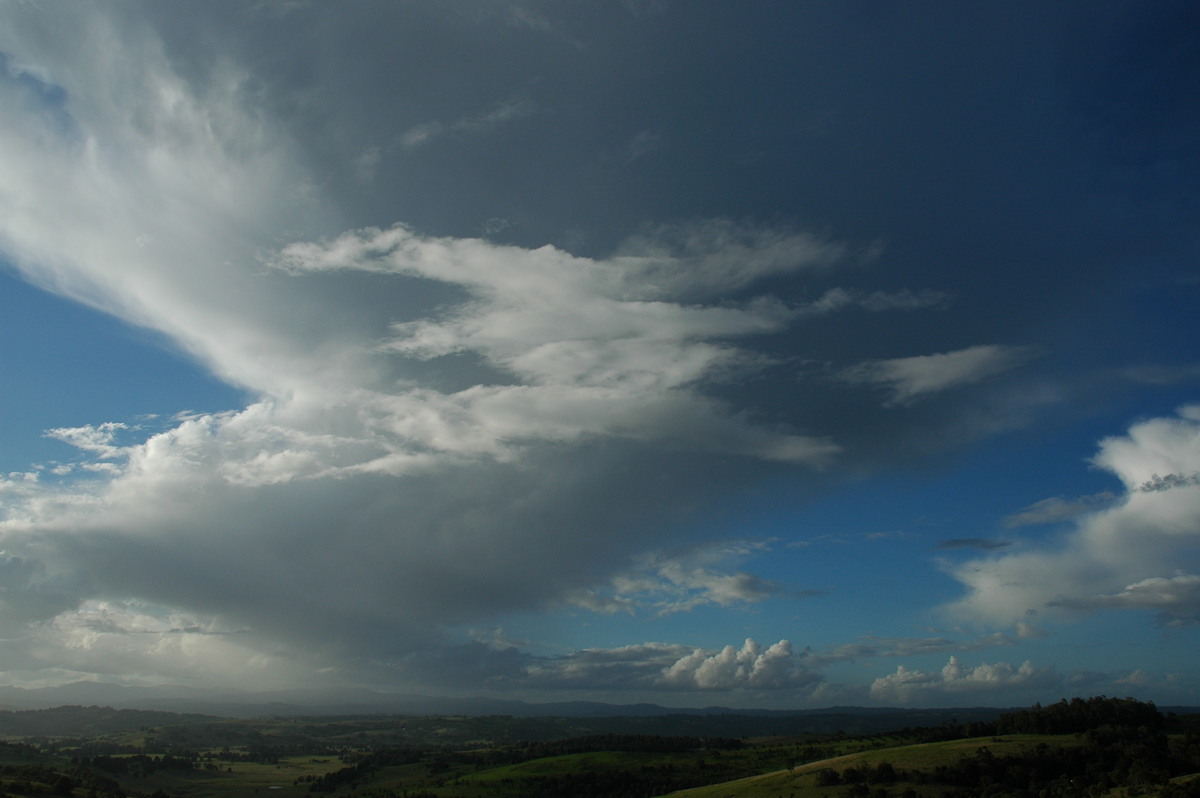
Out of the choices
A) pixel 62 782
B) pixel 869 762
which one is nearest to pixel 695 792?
pixel 869 762

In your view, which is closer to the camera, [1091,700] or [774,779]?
[774,779]

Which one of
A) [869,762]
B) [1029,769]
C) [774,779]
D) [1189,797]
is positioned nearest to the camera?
[1189,797]

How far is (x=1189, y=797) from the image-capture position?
8762cm

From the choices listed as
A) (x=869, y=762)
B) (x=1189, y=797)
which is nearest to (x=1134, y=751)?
(x=869, y=762)

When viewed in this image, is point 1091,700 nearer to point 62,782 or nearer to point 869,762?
point 869,762

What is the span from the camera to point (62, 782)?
184m

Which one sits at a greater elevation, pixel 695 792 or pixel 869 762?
pixel 869 762

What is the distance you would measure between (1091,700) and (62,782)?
28667 centimetres

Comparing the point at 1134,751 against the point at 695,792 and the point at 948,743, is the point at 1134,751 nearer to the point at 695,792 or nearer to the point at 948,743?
the point at 948,743

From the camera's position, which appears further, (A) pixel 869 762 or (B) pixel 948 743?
(B) pixel 948 743

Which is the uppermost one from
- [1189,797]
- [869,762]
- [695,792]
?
[1189,797]

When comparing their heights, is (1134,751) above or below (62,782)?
above

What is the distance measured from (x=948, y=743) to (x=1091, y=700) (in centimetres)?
4934

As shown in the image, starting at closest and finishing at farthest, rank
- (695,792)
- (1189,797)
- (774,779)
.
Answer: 1. (1189,797)
2. (774,779)
3. (695,792)
